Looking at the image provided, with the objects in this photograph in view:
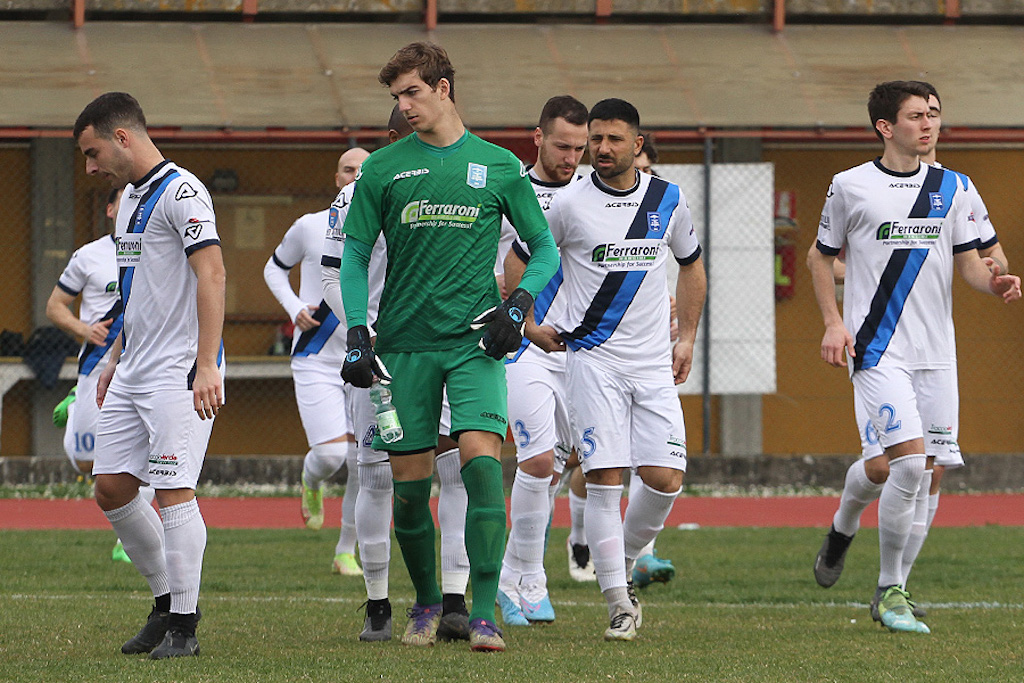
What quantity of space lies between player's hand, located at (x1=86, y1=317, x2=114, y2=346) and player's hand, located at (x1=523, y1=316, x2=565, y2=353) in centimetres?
388

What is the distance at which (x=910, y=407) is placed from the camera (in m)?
7.77

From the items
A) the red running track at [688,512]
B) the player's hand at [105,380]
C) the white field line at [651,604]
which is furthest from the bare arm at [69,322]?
the player's hand at [105,380]

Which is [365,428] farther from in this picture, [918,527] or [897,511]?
[918,527]

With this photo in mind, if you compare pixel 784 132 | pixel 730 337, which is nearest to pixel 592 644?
pixel 730 337

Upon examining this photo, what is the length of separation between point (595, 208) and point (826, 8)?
12669mm

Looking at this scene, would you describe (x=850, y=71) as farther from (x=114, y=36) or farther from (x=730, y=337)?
(x=114, y=36)

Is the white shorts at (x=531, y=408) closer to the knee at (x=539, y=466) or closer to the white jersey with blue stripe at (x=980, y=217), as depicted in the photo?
the knee at (x=539, y=466)

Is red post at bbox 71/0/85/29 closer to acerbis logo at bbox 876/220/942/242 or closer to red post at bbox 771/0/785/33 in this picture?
red post at bbox 771/0/785/33

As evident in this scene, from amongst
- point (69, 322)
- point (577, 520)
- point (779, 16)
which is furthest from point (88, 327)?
point (779, 16)

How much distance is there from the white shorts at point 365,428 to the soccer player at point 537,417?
925 millimetres

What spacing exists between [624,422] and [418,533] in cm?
113

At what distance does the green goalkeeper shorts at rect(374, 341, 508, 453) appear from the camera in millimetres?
6570

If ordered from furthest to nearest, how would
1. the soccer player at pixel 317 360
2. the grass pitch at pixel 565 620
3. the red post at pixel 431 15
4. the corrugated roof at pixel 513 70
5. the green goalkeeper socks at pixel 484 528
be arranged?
the red post at pixel 431 15 → the corrugated roof at pixel 513 70 → the soccer player at pixel 317 360 → the green goalkeeper socks at pixel 484 528 → the grass pitch at pixel 565 620

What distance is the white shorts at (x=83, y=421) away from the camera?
425 inches
